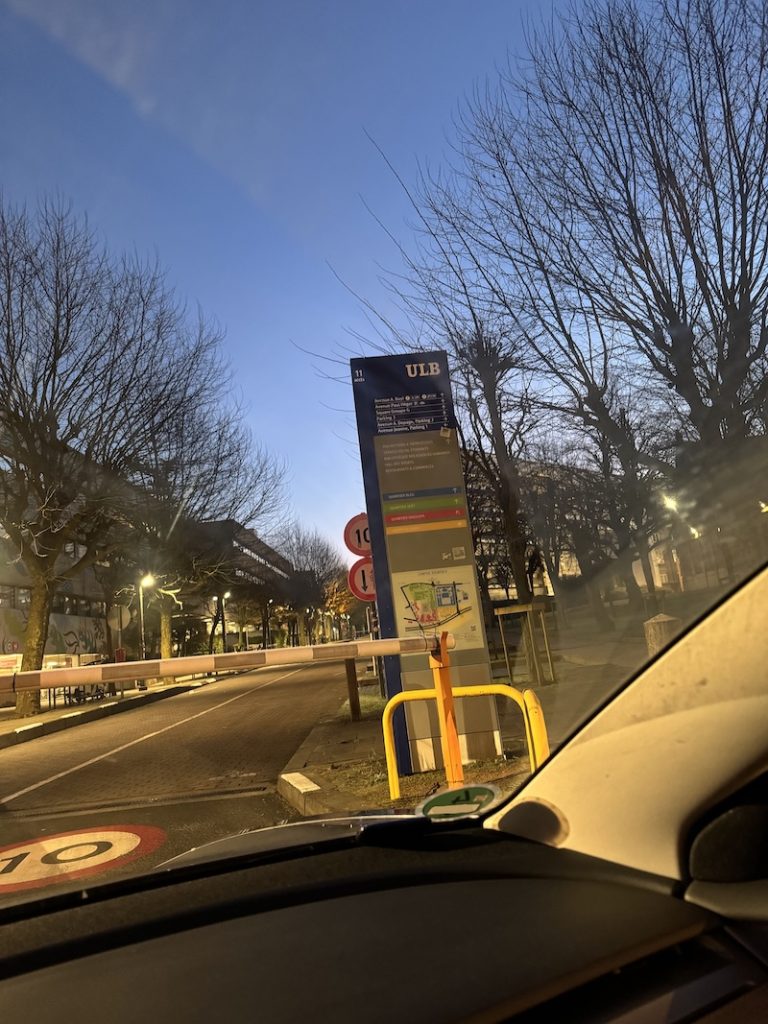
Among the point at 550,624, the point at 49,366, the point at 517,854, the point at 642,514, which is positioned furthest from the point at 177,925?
the point at 49,366

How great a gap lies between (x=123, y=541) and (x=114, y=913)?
25403mm

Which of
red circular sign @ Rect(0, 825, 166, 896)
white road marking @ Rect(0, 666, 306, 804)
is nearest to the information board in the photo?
red circular sign @ Rect(0, 825, 166, 896)

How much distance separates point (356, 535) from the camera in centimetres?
992

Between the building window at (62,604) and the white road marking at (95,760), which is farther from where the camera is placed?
the building window at (62,604)

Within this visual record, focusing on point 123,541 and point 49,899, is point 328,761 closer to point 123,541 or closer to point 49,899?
point 49,899

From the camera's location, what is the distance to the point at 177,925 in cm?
160

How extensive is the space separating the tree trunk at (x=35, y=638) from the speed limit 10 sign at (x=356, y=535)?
14588mm

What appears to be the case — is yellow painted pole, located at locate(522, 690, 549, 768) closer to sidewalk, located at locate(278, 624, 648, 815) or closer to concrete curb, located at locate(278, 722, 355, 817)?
sidewalk, located at locate(278, 624, 648, 815)

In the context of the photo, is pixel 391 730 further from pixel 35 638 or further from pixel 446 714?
pixel 35 638

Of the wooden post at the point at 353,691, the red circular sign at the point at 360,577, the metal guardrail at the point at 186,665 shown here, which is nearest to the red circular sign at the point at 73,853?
the metal guardrail at the point at 186,665

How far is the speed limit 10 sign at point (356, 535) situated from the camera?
9.88m

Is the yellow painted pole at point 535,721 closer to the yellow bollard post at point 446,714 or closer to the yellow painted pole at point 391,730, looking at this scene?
the yellow bollard post at point 446,714

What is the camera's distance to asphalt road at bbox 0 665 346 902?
15.3 ft

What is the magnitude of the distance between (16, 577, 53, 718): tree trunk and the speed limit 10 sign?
14.6 metres
